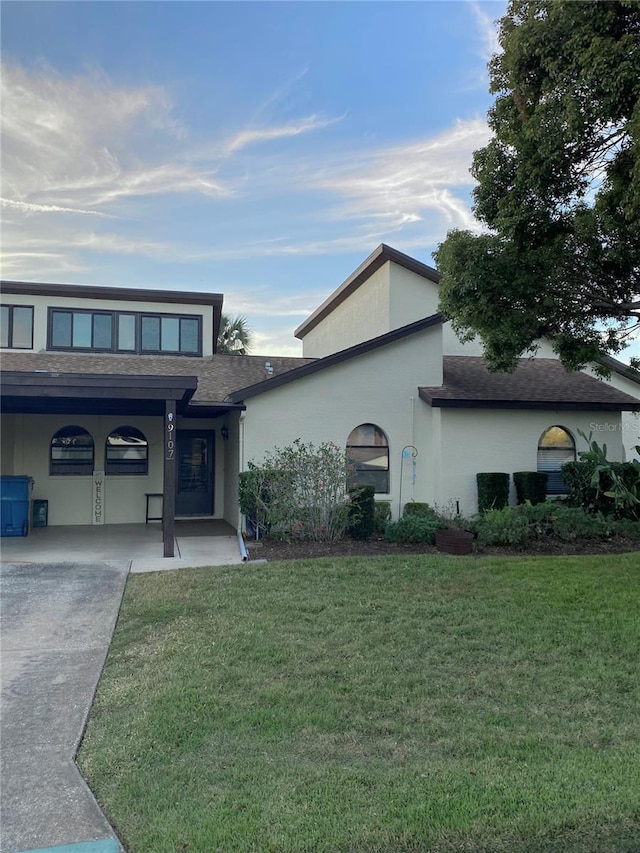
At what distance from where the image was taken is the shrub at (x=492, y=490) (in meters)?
13.0

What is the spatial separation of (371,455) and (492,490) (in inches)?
104

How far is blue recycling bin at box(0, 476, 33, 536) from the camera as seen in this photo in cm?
1238

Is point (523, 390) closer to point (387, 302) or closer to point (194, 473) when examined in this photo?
point (387, 302)

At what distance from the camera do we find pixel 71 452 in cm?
1468

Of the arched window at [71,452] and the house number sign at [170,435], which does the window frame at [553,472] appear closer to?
the house number sign at [170,435]

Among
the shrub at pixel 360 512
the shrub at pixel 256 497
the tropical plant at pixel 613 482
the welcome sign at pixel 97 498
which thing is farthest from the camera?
the welcome sign at pixel 97 498

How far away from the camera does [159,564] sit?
32.5 feet

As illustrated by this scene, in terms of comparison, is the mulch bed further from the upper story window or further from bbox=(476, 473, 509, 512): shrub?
the upper story window

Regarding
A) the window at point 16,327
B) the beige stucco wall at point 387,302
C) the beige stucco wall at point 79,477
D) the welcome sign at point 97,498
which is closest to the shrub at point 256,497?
the beige stucco wall at point 79,477

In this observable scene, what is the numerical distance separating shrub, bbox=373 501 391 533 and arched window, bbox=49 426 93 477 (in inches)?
277

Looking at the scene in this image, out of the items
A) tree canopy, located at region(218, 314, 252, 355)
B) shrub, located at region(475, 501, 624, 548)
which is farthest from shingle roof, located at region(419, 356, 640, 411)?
tree canopy, located at region(218, 314, 252, 355)

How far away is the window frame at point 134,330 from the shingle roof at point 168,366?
0.24 metres

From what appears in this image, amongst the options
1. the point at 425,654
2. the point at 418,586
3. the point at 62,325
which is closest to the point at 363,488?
the point at 418,586

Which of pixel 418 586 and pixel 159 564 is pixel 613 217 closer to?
pixel 418 586
